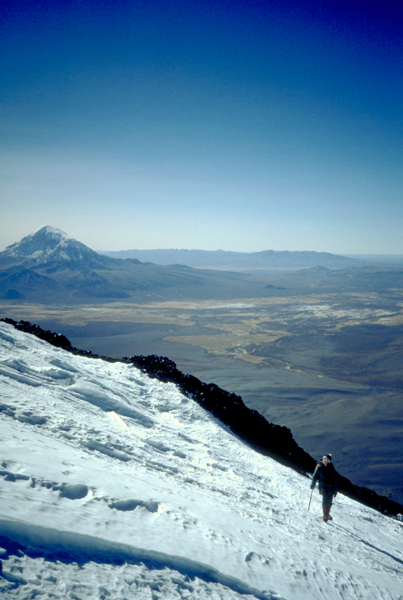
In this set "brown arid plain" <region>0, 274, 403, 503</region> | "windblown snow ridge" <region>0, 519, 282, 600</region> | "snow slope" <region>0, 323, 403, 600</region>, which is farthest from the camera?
"brown arid plain" <region>0, 274, 403, 503</region>

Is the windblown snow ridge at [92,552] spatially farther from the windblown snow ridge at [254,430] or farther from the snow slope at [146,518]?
the windblown snow ridge at [254,430]

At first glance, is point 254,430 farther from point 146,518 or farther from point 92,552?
point 92,552

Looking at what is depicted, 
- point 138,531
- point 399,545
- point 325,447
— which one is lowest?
point 325,447

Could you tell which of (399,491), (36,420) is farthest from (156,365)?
(399,491)

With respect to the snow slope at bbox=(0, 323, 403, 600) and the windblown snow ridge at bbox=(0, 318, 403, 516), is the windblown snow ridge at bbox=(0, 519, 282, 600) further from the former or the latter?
the windblown snow ridge at bbox=(0, 318, 403, 516)

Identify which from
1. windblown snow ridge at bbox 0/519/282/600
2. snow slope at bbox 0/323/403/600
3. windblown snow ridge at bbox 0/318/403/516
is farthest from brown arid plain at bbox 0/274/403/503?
windblown snow ridge at bbox 0/519/282/600

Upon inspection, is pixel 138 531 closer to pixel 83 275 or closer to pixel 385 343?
pixel 385 343
